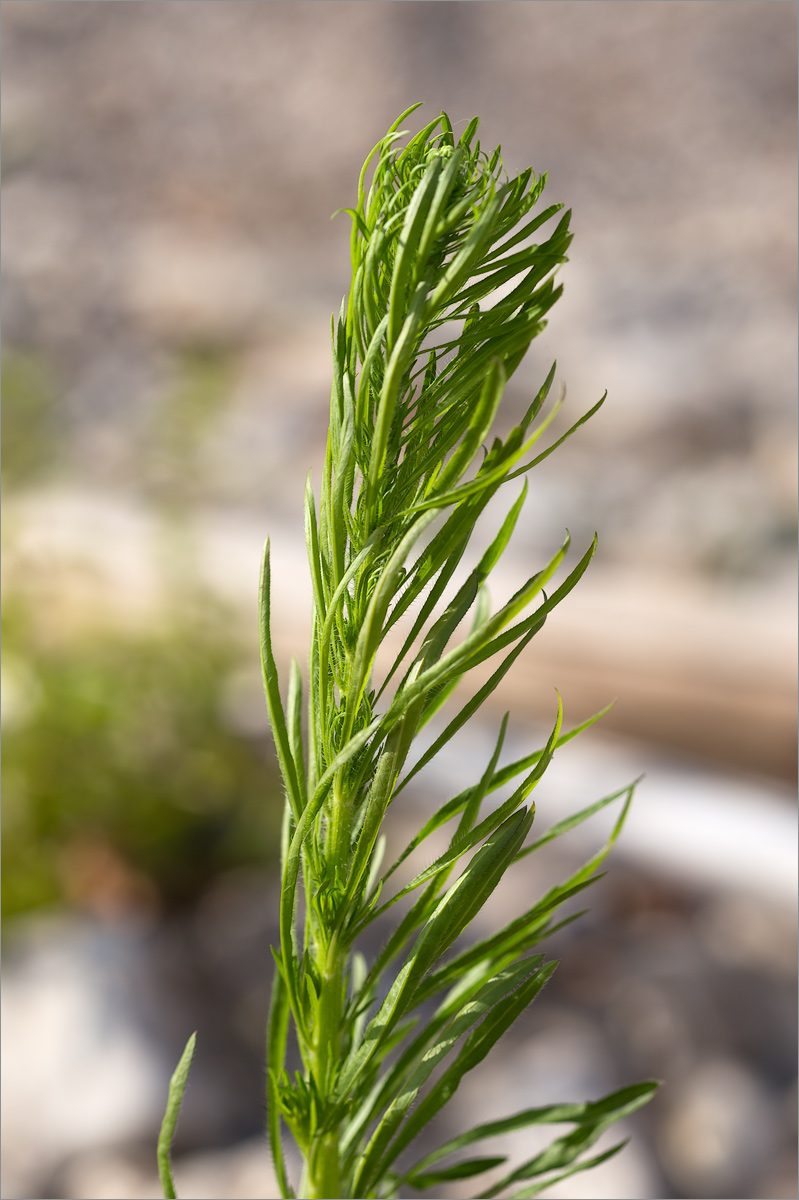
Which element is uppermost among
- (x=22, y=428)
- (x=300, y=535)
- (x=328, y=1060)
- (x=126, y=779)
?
(x=22, y=428)

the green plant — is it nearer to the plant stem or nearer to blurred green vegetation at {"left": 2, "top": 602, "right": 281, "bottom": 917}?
the plant stem

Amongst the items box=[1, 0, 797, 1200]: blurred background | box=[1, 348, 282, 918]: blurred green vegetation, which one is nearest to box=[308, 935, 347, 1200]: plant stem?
box=[1, 0, 797, 1200]: blurred background

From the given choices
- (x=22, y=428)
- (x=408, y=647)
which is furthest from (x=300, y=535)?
(x=408, y=647)

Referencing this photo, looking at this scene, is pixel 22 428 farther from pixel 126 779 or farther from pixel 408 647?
pixel 408 647

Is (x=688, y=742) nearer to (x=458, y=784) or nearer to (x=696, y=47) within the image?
(x=458, y=784)

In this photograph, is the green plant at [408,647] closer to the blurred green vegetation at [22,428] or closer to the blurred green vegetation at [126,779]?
the blurred green vegetation at [126,779]
